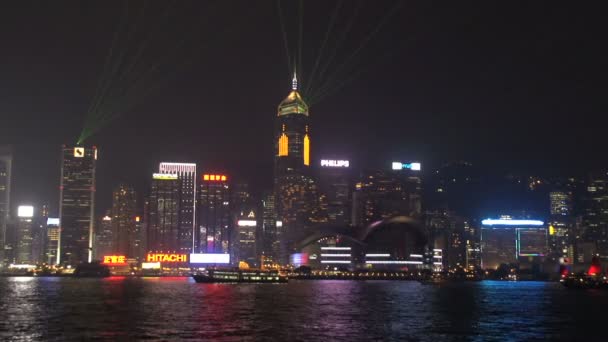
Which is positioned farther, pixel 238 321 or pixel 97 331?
pixel 238 321

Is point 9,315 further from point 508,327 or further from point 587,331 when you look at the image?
point 587,331

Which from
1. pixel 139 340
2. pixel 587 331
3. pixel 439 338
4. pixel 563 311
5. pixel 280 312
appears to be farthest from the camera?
pixel 563 311

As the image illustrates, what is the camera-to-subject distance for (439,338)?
7069 centimetres

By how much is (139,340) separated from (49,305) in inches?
2086

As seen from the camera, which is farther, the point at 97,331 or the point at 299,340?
the point at 97,331

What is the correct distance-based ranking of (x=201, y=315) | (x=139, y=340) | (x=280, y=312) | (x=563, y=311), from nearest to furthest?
(x=139, y=340), (x=201, y=315), (x=280, y=312), (x=563, y=311)

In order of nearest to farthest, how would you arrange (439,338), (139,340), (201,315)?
(139,340), (439,338), (201,315)

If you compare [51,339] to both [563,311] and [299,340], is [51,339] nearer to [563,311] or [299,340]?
[299,340]

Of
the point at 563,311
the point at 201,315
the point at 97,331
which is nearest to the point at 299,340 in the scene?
the point at 97,331

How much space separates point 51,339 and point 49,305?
48258 mm

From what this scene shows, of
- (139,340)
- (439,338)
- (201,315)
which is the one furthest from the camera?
(201,315)

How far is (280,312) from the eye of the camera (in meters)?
98.4

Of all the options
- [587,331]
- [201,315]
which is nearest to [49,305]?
[201,315]

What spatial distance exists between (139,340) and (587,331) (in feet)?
152
